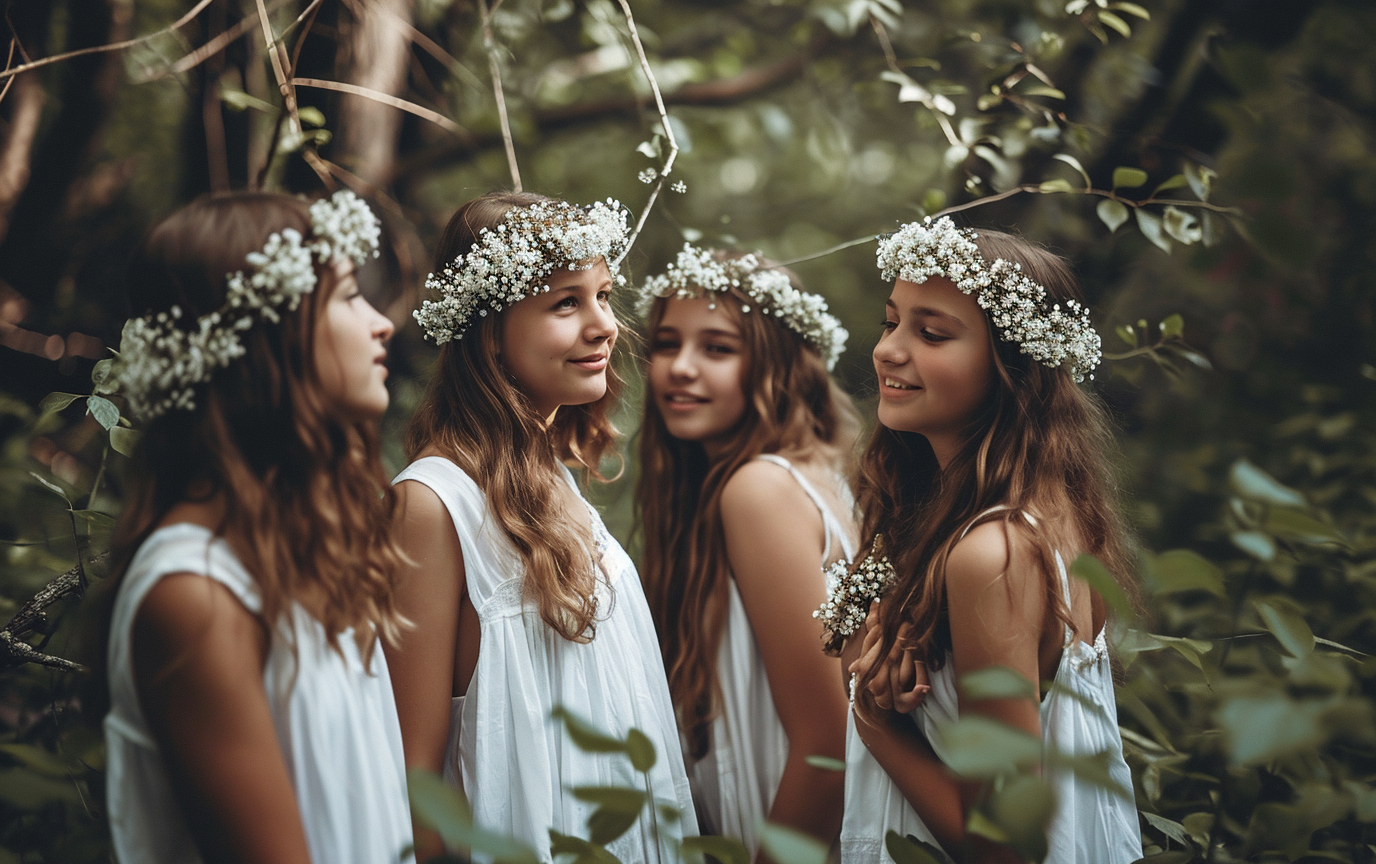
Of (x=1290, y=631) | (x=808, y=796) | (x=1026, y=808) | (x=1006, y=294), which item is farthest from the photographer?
(x=808, y=796)

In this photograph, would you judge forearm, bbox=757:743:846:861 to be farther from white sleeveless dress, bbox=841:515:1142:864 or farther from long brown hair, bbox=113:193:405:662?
long brown hair, bbox=113:193:405:662

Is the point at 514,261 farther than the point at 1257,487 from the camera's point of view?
Yes

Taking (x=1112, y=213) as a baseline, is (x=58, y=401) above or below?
above

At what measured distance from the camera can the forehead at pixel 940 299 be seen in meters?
2.13

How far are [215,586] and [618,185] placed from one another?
18.9 feet

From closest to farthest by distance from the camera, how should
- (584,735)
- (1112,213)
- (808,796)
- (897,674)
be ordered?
(584,735), (897,674), (808,796), (1112,213)

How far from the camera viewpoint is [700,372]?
2807mm

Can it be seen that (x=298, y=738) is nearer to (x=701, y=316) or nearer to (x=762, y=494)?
(x=762, y=494)

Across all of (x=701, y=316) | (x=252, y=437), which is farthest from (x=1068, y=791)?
(x=252, y=437)

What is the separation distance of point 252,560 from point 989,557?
138 centimetres

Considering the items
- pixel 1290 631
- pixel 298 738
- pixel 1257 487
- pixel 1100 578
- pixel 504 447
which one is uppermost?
pixel 1257 487

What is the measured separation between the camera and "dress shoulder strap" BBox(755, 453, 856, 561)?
2.62 metres

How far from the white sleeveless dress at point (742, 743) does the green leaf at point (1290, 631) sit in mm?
1452

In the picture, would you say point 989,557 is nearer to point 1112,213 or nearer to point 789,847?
point 789,847
